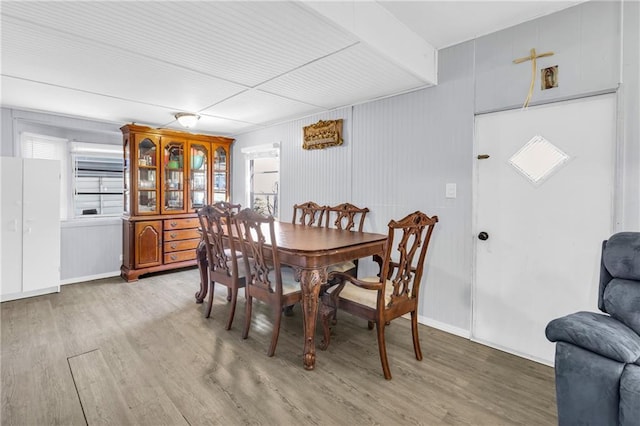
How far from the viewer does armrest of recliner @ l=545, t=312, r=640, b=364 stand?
1223 millimetres

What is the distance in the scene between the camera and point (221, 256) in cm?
295

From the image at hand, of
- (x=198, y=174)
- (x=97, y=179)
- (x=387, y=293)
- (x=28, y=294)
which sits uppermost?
(x=198, y=174)

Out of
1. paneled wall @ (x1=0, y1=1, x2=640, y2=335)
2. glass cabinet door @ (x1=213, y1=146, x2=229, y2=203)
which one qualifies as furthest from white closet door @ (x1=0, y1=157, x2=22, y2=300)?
glass cabinet door @ (x1=213, y1=146, x2=229, y2=203)

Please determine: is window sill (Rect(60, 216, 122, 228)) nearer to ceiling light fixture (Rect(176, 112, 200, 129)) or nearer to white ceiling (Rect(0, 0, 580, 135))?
white ceiling (Rect(0, 0, 580, 135))

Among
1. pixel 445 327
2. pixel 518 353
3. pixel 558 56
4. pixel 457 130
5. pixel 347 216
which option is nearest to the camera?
pixel 558 56

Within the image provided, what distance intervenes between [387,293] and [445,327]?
96cm

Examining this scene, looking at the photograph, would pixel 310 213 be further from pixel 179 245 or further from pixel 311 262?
pixel 179 245

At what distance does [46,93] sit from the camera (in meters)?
3.22

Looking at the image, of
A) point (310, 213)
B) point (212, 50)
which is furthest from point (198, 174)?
point (212, 50)

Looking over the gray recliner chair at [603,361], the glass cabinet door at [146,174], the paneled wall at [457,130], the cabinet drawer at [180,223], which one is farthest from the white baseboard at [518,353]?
the glass cabinet door at [146,174]

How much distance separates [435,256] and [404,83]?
1567 mm

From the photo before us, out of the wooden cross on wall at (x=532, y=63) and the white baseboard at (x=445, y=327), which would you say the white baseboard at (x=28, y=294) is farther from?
the wooden cross on wall at (x=532, y=63)

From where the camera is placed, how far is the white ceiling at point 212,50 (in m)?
1.83

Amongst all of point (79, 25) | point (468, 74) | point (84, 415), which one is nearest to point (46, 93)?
point (79, 25)
